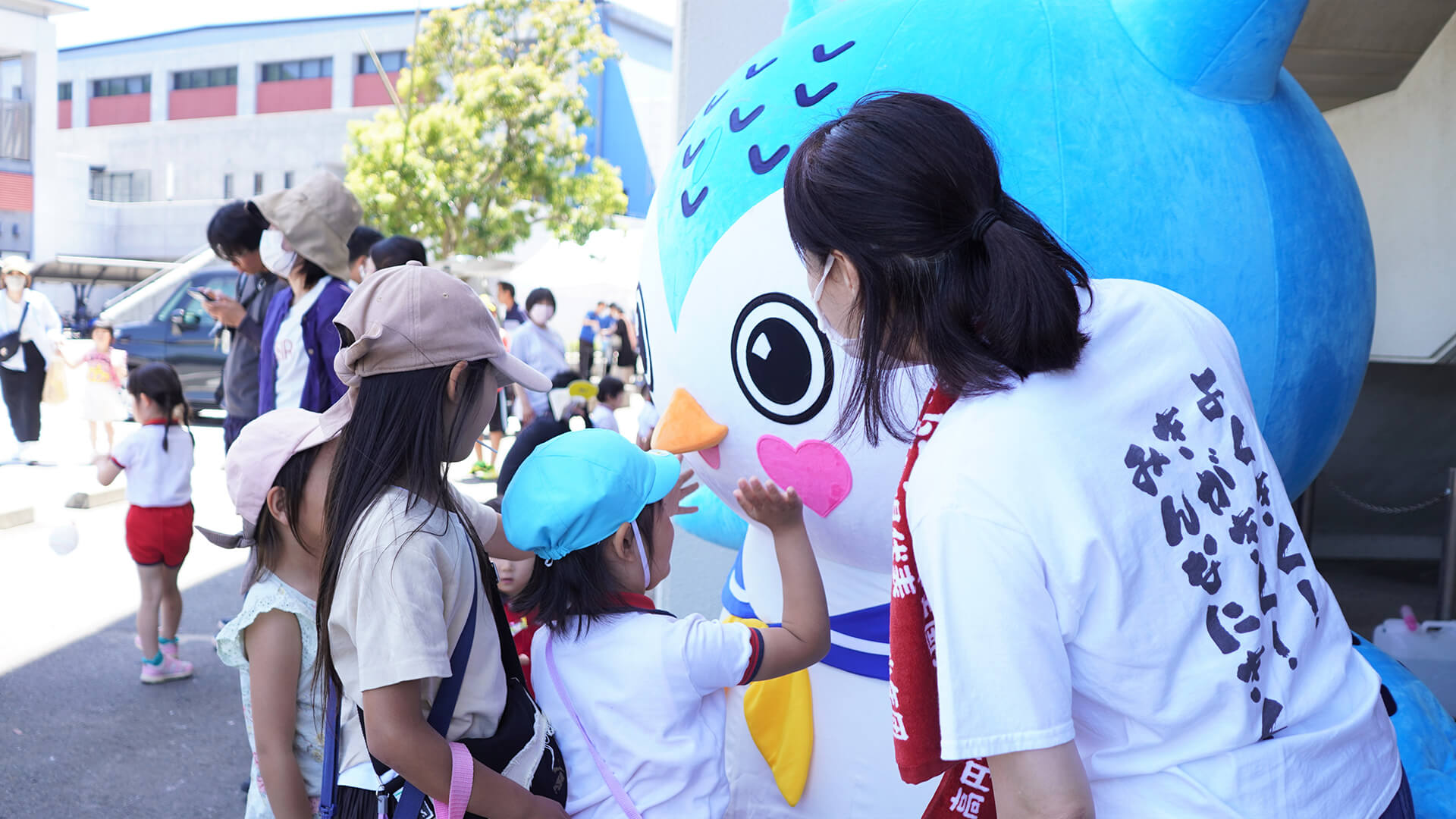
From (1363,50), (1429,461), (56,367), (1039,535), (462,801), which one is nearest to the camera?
(1039,535)

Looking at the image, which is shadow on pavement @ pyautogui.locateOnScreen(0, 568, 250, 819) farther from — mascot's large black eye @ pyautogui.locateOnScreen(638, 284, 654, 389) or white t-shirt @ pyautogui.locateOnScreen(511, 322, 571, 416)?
white t-shirt @ pyautogui.locateOnScreen(511, 322, 571, 416)

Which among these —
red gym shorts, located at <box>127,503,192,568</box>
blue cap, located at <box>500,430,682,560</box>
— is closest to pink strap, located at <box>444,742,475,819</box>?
blue cap, located at <box>500,430,682,560</box>

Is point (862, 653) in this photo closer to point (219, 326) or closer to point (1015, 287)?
→ point (1015, 287)

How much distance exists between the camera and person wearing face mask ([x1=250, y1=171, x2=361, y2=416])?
12.4 ft

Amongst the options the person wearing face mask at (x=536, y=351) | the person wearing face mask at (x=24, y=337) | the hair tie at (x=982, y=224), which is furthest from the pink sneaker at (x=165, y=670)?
the person wearing face mask at (x=24, y=337)

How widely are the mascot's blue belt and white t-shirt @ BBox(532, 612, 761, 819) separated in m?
0.48

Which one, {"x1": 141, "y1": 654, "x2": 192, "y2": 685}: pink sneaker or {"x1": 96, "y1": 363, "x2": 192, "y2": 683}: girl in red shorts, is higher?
{"x1": 96, "y1": 363, "x2": 192, "y2": 683}: girl in red shorts

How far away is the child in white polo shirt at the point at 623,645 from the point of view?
1.90 meters

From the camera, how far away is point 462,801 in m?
1.76

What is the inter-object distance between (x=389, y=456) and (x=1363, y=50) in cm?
523

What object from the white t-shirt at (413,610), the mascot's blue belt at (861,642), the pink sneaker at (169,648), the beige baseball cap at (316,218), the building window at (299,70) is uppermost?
the building window at (299,70)

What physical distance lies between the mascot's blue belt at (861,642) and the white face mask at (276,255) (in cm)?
243

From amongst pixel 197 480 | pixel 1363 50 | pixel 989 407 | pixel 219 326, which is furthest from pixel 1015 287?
pixel 197 480

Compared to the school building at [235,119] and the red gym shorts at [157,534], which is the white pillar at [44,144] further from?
the red gym shorts at [157,534]
